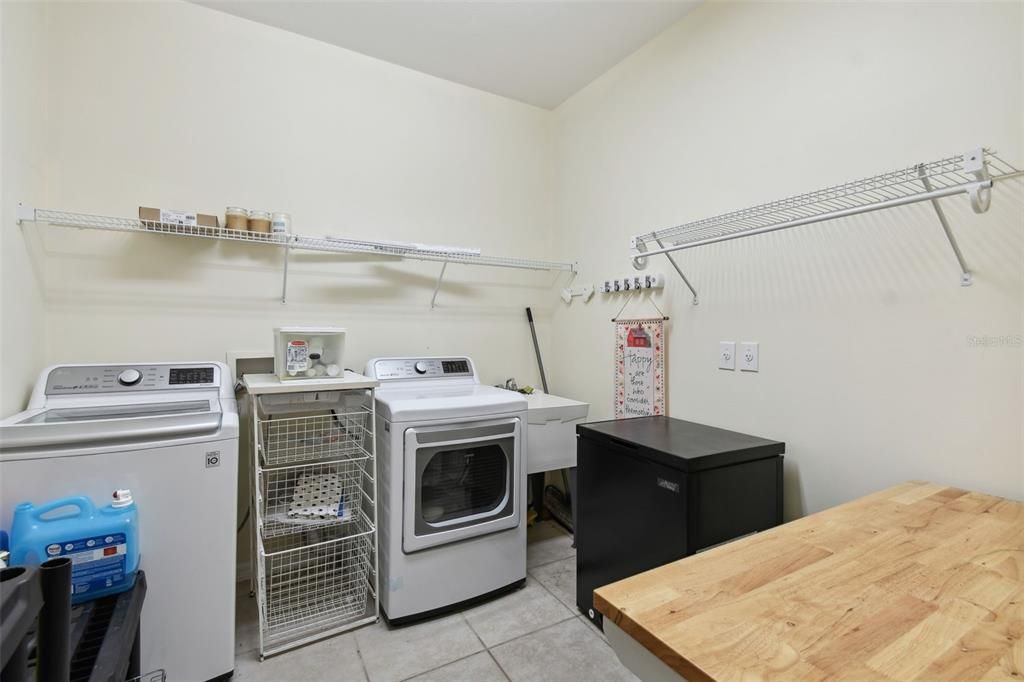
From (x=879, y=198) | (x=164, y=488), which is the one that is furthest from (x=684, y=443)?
(x=164, y=488)

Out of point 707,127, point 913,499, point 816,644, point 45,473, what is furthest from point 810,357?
point 45,473

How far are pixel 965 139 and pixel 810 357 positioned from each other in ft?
2.67

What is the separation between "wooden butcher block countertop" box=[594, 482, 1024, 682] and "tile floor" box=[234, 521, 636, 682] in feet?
3.67

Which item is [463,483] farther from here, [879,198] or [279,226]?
[879,198]

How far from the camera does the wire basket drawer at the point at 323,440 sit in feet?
7.00

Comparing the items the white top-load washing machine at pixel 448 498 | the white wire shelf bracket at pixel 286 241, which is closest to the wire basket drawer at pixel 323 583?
the white top-load washing machine at pixel 448 498

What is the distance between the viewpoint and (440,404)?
6.61 ft

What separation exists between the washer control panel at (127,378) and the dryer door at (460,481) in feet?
3.20

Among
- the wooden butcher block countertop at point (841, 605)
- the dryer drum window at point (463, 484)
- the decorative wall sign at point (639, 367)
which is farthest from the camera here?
the decorative wall sign at point (639, 367)

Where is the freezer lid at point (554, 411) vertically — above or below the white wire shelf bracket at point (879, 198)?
below

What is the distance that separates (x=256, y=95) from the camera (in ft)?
7.95

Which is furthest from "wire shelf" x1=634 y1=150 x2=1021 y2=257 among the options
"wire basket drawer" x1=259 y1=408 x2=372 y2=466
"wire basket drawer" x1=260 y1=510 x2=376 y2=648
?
"wire basket drawer" x1=260 y1=510 x2=376 y2=648

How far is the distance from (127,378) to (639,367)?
93.4 inches

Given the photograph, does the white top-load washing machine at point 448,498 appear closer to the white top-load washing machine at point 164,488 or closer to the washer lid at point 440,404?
the washer lid at point 440,404
